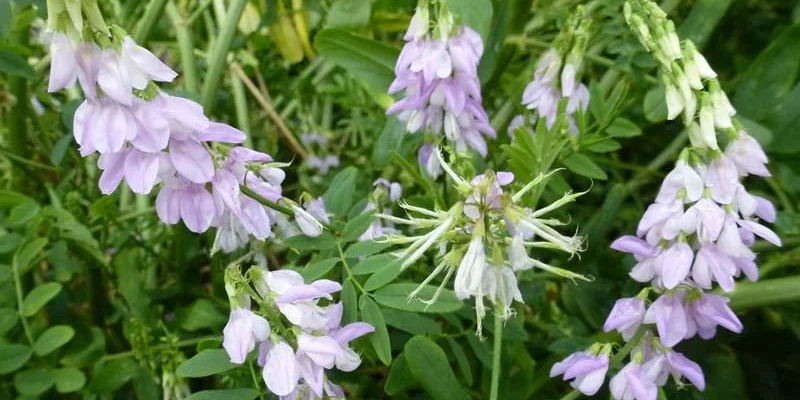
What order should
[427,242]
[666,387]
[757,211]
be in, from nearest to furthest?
1. [427,242]
2. [757,211]
3. [666,387]

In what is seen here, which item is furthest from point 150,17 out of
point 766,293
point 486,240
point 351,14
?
point 766,293

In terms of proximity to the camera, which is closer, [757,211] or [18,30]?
[757,211]

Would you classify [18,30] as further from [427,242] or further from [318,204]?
[427,242]

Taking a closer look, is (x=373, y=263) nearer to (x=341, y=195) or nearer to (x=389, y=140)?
(x=341, y=195)

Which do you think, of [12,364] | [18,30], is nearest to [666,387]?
[12,364]

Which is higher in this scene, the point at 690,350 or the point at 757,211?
the point at 757,211

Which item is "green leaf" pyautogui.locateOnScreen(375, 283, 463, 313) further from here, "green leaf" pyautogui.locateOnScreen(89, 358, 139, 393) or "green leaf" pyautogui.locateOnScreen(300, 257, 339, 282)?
"green leaf" pyautogui.locateOnScreen(89, 358, 139, 393)

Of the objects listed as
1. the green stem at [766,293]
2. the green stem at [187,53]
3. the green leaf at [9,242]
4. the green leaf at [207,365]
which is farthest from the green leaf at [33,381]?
the green stem at [766,293]
